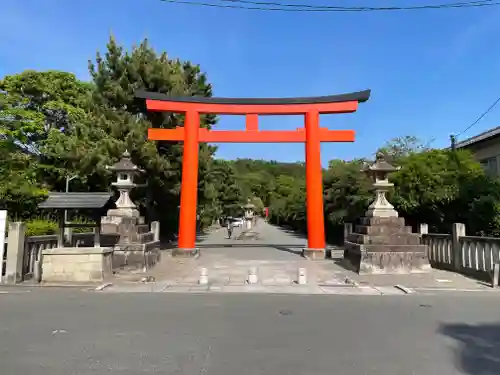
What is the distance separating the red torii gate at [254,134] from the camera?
18094mm

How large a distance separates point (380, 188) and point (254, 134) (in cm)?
655

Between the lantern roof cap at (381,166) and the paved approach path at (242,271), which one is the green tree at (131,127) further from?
the lantern roof cap at (381,166)

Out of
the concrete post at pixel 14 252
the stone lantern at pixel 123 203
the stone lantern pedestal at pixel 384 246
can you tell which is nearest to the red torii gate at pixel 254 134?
the stone lantern at pixel 123 203

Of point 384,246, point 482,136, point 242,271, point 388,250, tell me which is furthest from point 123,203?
point 482,136

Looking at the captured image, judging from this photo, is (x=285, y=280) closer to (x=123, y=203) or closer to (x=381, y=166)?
(x=381, y=166)

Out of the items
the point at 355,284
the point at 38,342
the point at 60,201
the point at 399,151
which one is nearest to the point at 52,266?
the point at 60,201

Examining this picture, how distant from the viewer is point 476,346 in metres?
5.39

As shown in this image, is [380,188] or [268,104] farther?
[268,104]

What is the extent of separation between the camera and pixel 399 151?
106 feet

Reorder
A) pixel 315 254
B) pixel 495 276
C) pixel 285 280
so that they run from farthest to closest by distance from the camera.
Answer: pixel 315 254
pixel 285 280
pixel 495 276

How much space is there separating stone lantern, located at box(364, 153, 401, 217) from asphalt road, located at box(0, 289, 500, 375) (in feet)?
18.2

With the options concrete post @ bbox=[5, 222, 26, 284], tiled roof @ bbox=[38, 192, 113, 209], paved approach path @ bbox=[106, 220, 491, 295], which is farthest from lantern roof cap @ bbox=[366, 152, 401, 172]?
concrete post @ bbox=[5, 222, 26, 284]

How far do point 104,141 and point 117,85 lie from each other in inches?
154

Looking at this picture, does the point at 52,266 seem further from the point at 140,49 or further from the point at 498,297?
the point at 140,49
